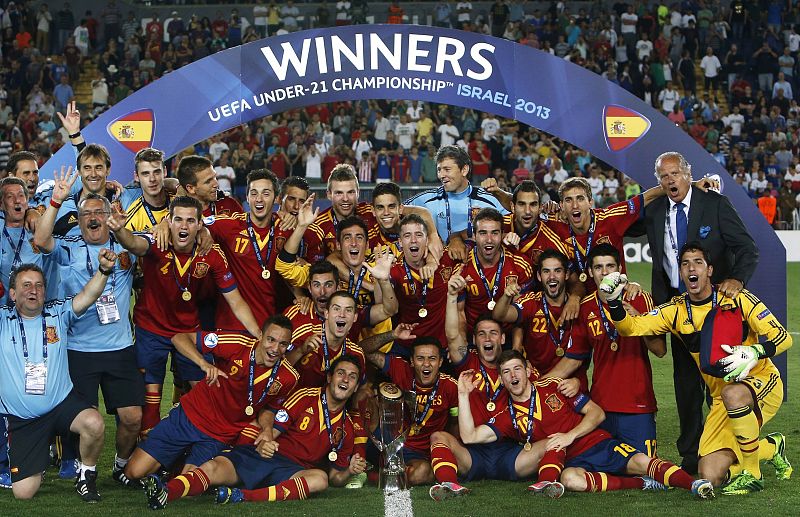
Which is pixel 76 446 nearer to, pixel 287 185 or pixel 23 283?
pixel 23 283

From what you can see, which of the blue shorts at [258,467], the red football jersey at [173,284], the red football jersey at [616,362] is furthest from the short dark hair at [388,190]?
the blue shorts at [258,467]

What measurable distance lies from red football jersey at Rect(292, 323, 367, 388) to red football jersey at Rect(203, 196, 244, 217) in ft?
4.46

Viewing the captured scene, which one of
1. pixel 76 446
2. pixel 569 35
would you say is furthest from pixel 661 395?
pixel 569 35

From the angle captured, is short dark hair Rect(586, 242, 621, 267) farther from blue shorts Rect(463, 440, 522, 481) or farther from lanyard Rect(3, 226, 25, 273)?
lanyard Rect(3, 226, 25, 273)

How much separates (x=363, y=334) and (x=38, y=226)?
2189 mm

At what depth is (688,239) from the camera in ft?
24.5

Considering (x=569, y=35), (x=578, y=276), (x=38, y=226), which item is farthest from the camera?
(x=569, y=35)

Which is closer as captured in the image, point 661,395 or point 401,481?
point 401,481

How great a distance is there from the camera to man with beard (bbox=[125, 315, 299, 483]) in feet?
22.3

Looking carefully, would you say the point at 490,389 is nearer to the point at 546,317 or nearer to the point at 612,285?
the point at 546,317

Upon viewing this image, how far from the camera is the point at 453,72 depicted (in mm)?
8594

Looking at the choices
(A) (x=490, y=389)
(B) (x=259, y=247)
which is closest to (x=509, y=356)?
(A) (x=490, y=389)

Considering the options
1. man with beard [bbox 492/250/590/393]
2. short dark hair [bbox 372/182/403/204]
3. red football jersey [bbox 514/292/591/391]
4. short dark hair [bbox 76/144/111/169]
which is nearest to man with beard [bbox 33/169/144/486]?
short dark hair [bbox 76/144/111/169]

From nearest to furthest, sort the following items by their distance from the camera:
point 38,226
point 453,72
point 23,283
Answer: point 23,283 → point 38,226 → point 453,72
